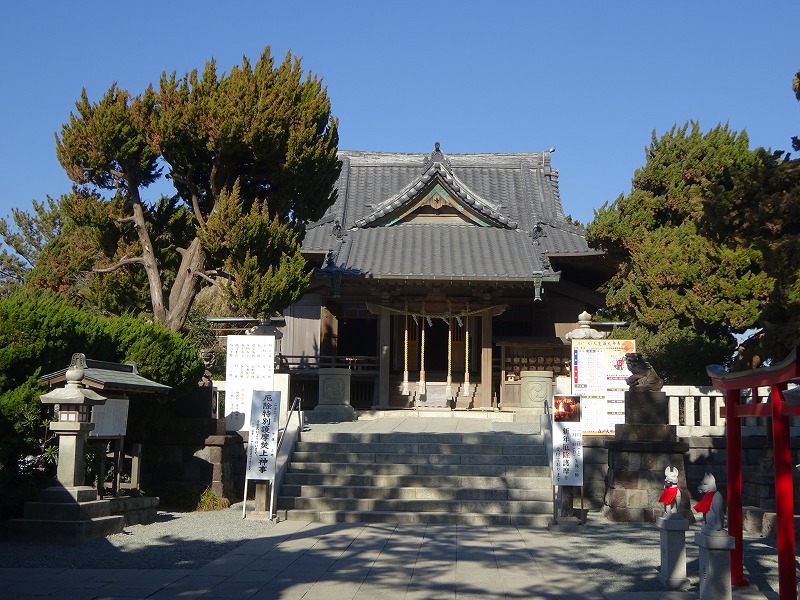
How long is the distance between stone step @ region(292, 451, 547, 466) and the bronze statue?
2486 mm

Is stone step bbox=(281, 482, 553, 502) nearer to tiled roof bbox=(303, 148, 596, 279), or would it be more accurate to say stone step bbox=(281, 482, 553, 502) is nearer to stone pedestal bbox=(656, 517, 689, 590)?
stone pedestal bbox=(656, 517, 689, 590)

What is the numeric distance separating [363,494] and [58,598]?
256 inches

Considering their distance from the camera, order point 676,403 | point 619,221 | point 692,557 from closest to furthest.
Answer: point 692,557 → point 676,403 → point 619,221

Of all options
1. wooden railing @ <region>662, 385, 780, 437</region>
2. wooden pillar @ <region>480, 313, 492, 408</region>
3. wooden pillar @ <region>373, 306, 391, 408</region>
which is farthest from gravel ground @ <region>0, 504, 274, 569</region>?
wooden pillar @ <region>480, 313, 492, 408</region>

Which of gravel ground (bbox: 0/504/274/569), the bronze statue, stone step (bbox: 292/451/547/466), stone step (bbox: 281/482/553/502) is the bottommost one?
gravel ground (bbox: 0/504/274/569)

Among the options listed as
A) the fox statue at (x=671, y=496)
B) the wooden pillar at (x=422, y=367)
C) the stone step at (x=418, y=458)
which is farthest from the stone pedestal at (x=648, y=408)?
the wooden pillar at (x=422, y=367)

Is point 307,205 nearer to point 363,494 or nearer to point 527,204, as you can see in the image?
point 363,494

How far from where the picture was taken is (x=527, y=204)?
28.8 metres

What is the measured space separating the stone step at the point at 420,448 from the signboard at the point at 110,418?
12.6 ft

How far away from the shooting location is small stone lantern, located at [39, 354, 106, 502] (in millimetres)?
10336

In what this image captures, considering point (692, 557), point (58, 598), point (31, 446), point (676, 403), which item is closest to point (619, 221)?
point (676, 403)

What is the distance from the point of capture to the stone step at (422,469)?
14109 mm

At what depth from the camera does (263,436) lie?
12852mm

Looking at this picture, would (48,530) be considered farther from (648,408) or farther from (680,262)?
(680,262)
